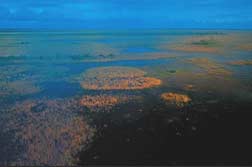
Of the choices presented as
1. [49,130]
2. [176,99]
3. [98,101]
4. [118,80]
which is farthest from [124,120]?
[118,80]

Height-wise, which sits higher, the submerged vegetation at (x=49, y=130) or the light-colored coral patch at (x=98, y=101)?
the light-colored coral patch at (x=98, y=101)

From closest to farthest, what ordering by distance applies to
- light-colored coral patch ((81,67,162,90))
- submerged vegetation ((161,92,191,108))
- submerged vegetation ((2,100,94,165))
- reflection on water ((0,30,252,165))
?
1. submerged vegetation ((2,100,94,165))
2. reflection on water ((0,30,252,165))
3. submerged vegetation ((161,92,191,108))
4. light-colored coral patch ((81,67,162,90))

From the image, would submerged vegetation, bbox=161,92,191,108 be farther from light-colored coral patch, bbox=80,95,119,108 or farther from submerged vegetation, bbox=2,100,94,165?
submerged vegetation, bbox=2,100,94,165

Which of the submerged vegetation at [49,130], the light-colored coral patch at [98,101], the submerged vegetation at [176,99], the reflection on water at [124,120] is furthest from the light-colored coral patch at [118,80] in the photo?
the submerged vegetation at [49,130]

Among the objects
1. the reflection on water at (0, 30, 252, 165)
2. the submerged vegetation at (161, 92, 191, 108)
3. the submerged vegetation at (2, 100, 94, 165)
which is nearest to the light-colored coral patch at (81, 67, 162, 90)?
the reflection on water at (0, 30, 252, 165)

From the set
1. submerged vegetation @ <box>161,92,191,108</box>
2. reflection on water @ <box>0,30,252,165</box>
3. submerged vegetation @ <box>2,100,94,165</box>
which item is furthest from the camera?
submerged vegetation @ <box>161,92,191,108</box>

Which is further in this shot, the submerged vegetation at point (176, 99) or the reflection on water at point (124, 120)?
the submerged vegetation at point (176, 99)

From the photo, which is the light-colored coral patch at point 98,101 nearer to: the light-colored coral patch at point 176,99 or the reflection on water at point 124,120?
the reflection on water at point 124,120

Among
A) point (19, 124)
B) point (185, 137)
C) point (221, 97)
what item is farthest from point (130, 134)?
point (221, 97)

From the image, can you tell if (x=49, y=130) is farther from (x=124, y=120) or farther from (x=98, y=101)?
(x=98, y=101)

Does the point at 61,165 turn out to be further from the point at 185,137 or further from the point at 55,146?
the point at 185,137

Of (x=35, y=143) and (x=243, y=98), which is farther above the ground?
(x=243, y=98)
